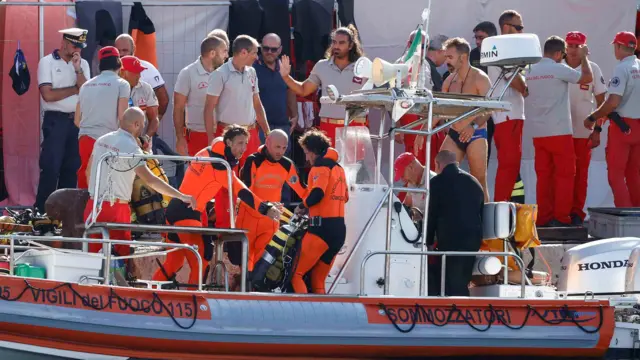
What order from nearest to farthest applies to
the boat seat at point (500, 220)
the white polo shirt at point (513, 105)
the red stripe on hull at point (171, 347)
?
the red stripe on hull at point (171, 347) < the boat seat at point (500, 220) < the white polo shirt at point (513, 105)

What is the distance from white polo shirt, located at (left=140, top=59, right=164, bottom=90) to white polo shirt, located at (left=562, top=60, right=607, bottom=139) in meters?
3.86

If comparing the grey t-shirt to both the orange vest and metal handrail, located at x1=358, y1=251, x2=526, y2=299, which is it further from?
metal handrail, located at x1=358, y1=251, x2=526, y2=299

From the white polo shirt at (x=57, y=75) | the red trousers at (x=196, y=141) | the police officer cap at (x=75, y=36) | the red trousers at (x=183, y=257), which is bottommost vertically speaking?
the red trousers at (x=183, y=257)

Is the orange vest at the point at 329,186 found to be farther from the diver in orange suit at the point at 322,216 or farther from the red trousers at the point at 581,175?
the red trousers at the point at 581,175

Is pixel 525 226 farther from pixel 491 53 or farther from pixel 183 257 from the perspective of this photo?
pixel 183 257

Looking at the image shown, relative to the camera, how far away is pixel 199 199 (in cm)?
1033

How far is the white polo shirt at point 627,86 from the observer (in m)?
12.7

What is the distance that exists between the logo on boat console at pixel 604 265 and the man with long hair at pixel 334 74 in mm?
2923

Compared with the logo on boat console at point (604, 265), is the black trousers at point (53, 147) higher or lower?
higher

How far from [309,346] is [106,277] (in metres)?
1.47

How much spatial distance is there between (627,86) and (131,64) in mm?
4616

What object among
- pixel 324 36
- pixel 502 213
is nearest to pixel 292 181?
pixel 502 213

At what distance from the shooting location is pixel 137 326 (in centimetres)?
906

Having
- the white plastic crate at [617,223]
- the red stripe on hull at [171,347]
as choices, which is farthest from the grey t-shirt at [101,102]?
the white plastic crate at [617,223]
